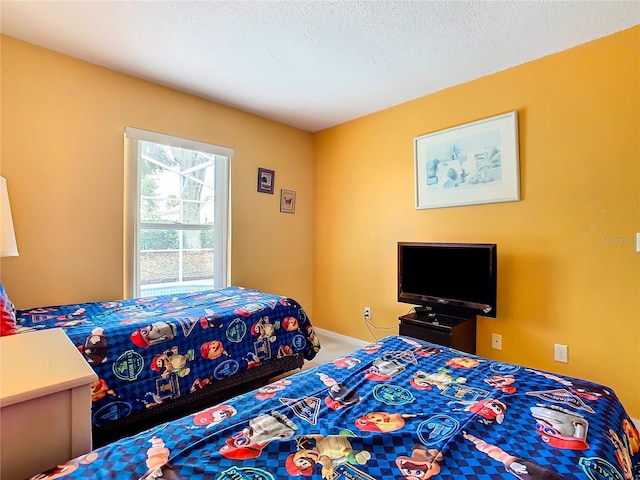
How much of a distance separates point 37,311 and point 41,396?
68.2 inches

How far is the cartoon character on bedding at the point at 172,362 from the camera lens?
1912 millimetres

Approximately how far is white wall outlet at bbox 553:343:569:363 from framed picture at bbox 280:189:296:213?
9.27 feet

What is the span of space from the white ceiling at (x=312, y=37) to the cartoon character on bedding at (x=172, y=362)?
2037mm

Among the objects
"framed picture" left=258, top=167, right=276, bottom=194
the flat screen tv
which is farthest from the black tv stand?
"framed picture" left=258, top=167, right=276, bottom=194

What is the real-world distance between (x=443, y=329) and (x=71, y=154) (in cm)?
Result: 310

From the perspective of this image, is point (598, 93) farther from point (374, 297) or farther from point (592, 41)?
point (374, 297)

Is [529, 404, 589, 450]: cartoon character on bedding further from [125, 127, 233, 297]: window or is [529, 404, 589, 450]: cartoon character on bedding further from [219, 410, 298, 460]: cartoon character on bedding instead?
[125, 127, 233, 297]: window

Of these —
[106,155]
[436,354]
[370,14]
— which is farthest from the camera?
[106,155]

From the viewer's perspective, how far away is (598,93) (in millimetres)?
2184

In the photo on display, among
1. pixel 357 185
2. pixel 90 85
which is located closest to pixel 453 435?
pixel 357 185

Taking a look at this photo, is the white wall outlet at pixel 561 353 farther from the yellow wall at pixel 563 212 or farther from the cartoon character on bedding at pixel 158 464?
the cartoon character on bedding at pixel 158 464

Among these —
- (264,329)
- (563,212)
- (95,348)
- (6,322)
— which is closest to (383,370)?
(264,329)

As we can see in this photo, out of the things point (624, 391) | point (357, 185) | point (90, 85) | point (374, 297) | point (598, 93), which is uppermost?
point (90, 85)

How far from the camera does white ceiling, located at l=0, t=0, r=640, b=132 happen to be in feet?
6.31
